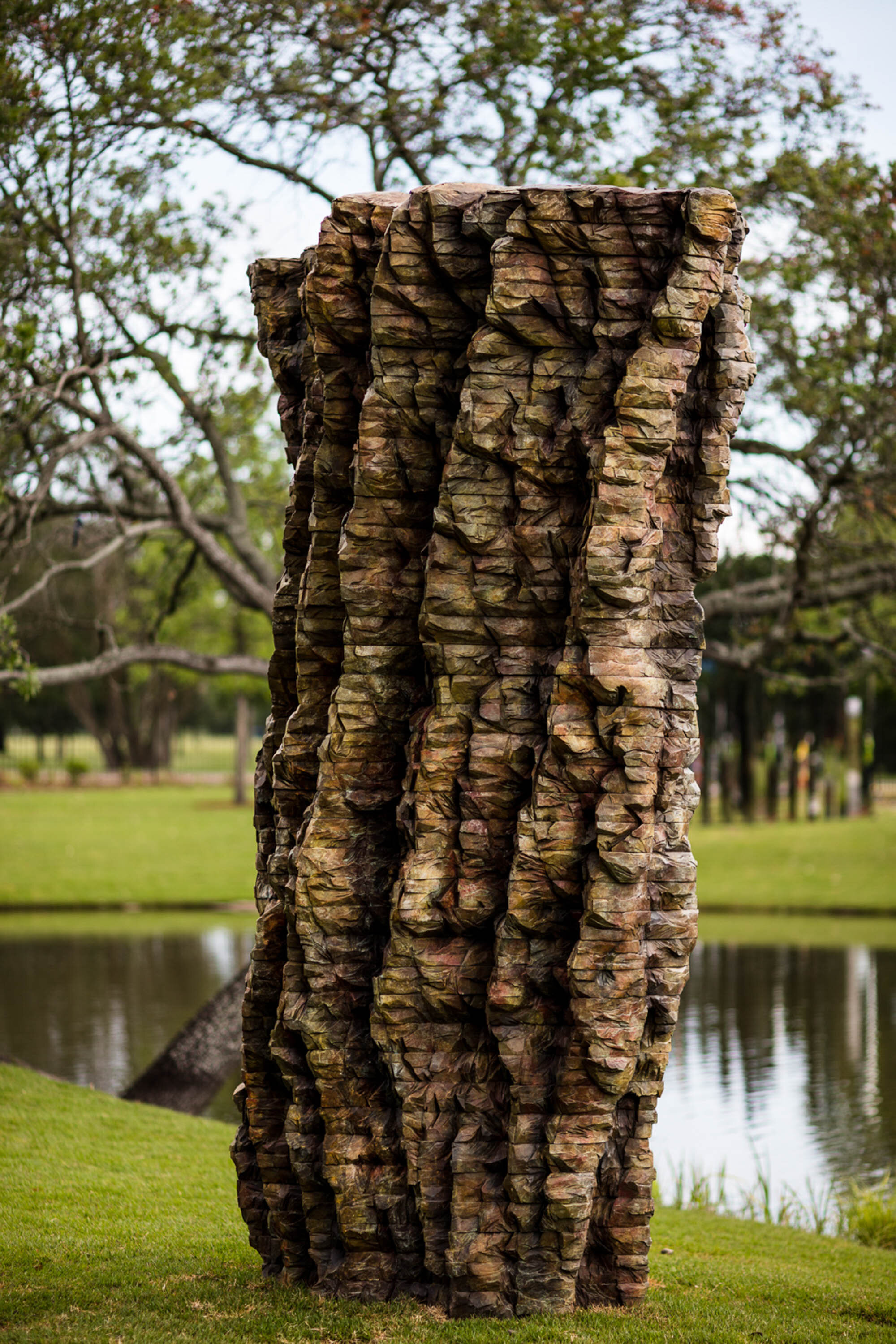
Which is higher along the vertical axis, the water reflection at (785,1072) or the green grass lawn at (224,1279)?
the green grass lawn at (224,1279)

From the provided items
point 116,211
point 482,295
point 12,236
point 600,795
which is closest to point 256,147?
point 116,211

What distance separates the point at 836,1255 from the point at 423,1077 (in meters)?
3.38

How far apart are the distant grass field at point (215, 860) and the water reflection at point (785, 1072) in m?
5.59

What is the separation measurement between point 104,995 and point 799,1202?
936 cm

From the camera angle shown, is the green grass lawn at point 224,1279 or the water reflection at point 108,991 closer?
the green grass lawn at point 224,1279

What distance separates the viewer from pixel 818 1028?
14.7 metres

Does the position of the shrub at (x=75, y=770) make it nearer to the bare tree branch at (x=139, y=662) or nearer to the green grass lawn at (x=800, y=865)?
the green grass lawn at (x=800, y=865)

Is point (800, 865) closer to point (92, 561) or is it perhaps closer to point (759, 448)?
point (759, 448)

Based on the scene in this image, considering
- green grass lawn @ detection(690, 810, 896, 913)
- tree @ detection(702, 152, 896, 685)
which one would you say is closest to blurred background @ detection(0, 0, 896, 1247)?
tree @ detection(702, 152, 896, 685)

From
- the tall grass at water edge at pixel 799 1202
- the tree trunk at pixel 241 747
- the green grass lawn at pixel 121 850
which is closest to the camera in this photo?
the tall grass at water edge at pixel 799 1202

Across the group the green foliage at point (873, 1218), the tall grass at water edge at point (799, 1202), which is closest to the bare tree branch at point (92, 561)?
the tall grass at water edge at point (799, 1202)

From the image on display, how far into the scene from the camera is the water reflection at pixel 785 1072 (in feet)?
33.6

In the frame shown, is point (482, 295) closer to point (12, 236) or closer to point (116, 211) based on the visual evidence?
point (12, 236)

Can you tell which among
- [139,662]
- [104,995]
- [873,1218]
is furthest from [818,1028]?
[139,662]
